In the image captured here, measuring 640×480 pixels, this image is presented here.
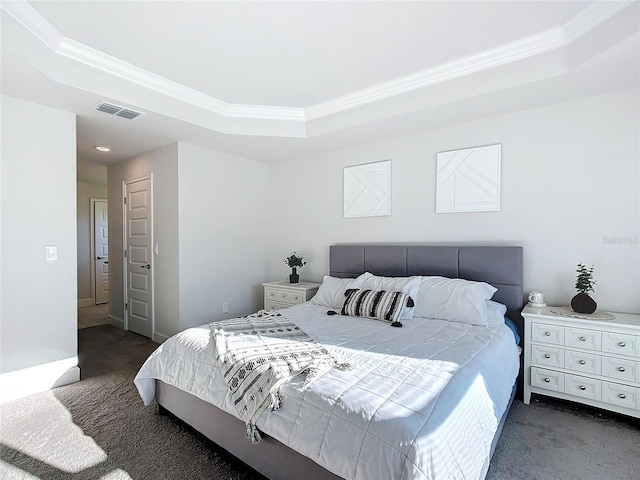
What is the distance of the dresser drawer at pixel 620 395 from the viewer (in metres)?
2.18

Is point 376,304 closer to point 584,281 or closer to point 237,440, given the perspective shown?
point 237,440

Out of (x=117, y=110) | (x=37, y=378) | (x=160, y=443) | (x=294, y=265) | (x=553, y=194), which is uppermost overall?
(x=117, y=110)

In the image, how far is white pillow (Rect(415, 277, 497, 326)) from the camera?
257cm

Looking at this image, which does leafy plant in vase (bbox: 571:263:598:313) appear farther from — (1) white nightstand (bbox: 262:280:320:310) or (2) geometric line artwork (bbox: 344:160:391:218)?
(1) white nightstand (bbox: 262:280:320:310)

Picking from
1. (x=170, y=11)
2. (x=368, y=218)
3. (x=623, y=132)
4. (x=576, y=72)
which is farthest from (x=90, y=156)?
(x=623, y=132)

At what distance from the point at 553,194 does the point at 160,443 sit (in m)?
3.47

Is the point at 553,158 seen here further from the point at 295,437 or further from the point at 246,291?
the point at 246,291

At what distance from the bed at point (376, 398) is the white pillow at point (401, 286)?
10 centimetres

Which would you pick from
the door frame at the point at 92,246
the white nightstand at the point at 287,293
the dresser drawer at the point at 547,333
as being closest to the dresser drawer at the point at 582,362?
the dresser drawer at the point at 547,333

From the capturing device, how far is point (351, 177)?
3.98 metres

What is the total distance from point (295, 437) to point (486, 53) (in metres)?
2.79

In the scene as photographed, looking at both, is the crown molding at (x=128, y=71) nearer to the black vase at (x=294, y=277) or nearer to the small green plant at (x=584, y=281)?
the black vase at (x=294, y=277)

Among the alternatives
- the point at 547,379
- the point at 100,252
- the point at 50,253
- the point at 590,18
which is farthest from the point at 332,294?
the point at 100,252

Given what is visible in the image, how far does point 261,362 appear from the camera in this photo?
5.68ft
